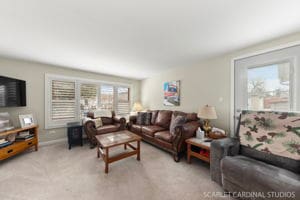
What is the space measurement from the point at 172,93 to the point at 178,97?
259mm

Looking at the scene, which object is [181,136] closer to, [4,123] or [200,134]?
[200,134]

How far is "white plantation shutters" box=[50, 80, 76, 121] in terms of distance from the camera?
3393 mm

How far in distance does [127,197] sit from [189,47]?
2.58 m

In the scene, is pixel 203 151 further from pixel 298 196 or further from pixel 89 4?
pixel 89 4

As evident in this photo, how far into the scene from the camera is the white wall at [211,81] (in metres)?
2.48

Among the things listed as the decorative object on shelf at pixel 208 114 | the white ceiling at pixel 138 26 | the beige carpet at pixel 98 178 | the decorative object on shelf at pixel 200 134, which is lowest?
the beige carpet at pixel 98 178

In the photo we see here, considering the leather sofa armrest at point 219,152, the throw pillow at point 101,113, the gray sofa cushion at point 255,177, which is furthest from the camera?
the throw pillow at point 101,113

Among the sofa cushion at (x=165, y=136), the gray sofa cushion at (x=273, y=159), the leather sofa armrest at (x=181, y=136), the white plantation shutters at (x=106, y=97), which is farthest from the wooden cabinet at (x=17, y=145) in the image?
the gray sofa cushion at (x=273, y=159)

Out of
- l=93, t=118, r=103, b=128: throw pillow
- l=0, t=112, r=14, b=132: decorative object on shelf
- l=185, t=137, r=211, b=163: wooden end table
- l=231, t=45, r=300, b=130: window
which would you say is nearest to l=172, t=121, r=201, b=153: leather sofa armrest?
l=185, t=137, r=211, b=163: wooden end table

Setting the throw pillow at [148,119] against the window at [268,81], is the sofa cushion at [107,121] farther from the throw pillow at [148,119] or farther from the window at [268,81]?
the window at [268,81]

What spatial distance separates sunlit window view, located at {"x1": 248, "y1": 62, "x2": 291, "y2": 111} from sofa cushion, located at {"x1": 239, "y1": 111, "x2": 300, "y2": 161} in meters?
0.57

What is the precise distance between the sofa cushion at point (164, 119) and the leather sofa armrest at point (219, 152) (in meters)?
1.63

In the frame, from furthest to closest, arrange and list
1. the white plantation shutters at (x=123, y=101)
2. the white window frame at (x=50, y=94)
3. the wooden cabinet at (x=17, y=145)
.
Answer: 1. the white plantation shutters at (x=123, y=101)
2. the white window frame at (x=50, y=94)
3. the wooden cabinet at (x=17, y=145)

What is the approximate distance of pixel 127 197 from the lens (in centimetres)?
148
